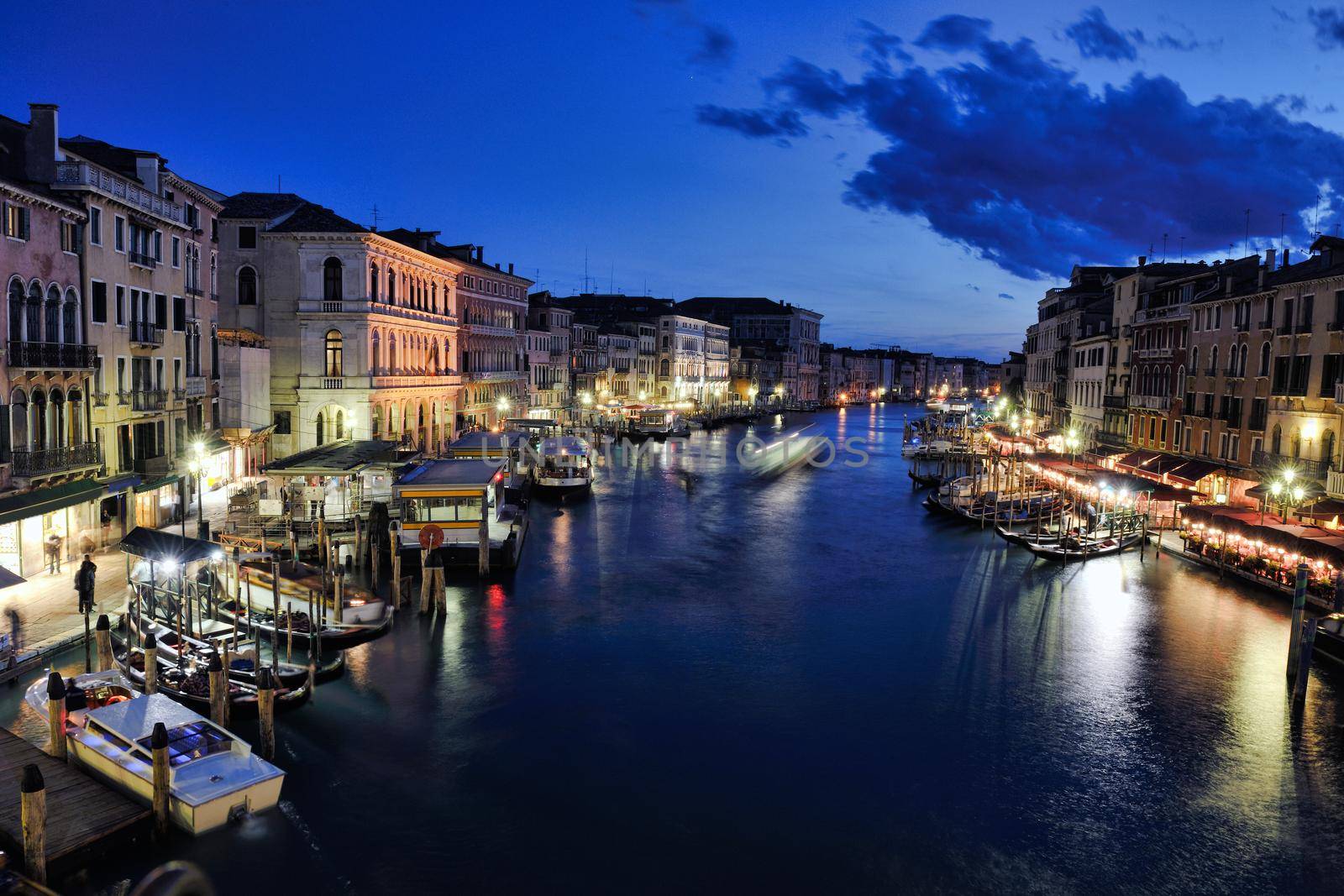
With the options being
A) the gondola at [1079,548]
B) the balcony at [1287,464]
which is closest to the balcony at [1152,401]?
the balcony at [1287,464]

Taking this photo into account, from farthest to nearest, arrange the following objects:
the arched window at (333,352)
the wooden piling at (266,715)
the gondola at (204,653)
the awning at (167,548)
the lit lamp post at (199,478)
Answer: the arched window at (333,352)
the lit lamp post at (199,478)
the awning at (167,548)
the gondola at (204,653)
the wooden piling at (266,715)

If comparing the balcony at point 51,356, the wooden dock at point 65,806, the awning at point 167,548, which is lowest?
the wooden dock at point 65,806

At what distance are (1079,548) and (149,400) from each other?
28245 mm

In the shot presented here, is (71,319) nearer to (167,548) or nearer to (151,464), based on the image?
(151,464)

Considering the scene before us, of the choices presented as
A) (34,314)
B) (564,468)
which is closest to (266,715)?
(34,314)

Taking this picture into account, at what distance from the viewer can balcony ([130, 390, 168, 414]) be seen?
25.2 metres

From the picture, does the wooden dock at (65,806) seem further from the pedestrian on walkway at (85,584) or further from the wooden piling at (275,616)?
the pedestrian on walkway at (85,584)

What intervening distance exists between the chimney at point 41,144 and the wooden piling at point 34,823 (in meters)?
16.7

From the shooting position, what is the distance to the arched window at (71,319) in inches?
880

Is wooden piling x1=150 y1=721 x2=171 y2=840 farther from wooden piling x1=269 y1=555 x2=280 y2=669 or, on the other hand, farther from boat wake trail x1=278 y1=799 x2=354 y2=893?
wooden piling x1=269 y1=555 x2=280 y2=669

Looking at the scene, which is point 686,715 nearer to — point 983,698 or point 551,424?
point 983,698

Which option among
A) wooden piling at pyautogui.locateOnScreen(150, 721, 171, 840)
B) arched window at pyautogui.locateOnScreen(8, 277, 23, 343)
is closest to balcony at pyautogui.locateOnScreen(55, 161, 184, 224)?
arched window at pyautogui.locateOnScreen(8, 277, 23, 343)

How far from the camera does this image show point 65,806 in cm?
1214

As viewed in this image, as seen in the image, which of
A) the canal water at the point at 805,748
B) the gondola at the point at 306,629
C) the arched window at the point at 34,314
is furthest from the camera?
the arched window at the point at 34,314
